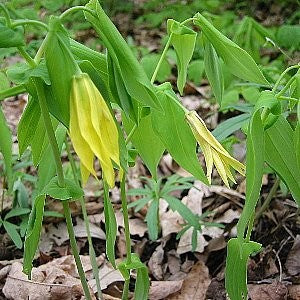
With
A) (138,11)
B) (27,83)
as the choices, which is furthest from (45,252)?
(138,11)

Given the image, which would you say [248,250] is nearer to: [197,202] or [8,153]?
[8,153]

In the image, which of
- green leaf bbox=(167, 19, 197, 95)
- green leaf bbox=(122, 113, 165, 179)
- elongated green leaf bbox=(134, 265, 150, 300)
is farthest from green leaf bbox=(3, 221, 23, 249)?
green leaf bbox=(167, 19, 197, 95)

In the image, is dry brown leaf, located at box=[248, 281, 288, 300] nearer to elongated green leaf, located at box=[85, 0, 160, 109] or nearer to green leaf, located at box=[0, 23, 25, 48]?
elongated green leaf, located at box=[85, 0, 160, 109]

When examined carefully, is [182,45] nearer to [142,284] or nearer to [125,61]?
[125,61]

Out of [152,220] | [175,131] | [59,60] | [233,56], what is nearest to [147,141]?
[175,131]

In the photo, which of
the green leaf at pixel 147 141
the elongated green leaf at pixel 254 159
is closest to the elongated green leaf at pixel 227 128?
the green leaf at pixel 147 141

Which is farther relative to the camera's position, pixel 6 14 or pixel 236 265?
pixel 236 265

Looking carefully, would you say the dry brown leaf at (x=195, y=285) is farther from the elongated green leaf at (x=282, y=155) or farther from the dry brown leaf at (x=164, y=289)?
the elongated green leaf at (x=282, y=155)
